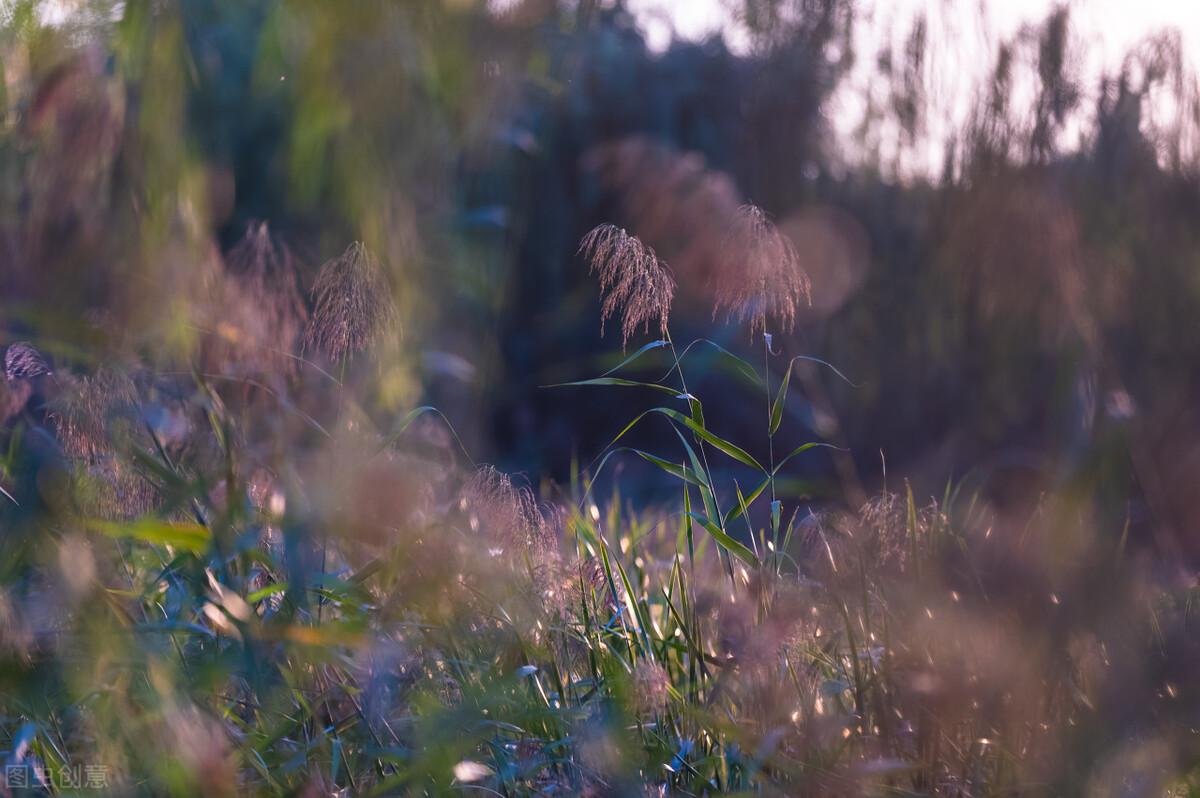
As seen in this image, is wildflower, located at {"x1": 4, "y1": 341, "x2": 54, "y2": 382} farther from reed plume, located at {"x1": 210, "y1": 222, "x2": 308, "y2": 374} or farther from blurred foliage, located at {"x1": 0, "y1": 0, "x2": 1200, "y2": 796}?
reed plume, located at {"x1": 210, "y1": 222, "x2": 308, "y2": 374}

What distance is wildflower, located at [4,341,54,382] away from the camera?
1316mm

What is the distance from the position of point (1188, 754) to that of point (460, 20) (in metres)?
1.28

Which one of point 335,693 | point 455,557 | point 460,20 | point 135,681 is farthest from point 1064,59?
point 135,681

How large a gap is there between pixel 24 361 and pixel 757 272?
88 centimetres

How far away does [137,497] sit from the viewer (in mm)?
1289

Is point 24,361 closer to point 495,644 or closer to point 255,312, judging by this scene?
point 255,312

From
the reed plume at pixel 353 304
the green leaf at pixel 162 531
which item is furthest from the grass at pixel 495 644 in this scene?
the reed plume at pixel 353 304

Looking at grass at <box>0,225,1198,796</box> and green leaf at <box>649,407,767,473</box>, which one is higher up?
green leaf at <box>649,407,767,473</box>

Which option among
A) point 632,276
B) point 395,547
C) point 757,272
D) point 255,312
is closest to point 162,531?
point 395,547

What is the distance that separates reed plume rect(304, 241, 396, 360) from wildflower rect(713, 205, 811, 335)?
17.0 inches

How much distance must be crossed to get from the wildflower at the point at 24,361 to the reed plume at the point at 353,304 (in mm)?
327

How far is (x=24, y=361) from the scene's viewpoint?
4.30 feet

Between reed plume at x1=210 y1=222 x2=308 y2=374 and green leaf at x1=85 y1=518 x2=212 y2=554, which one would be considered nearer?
green leaf at x1=85 y1=518 x2=212 y2=554

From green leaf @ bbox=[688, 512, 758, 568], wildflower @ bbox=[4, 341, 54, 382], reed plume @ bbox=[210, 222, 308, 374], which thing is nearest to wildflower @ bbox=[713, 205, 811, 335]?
green leaf @ bbox=[688, 512, 758, 568]
